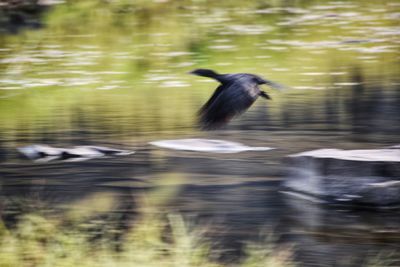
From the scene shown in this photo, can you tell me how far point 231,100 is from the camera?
16.4ft

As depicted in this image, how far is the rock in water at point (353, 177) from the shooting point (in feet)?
19.2

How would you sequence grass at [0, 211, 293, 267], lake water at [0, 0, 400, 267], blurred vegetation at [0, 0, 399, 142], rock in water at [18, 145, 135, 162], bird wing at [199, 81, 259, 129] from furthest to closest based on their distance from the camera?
blurred vegetation at [0, 0, 399, 142], rock in water at [18, 145, 135, 162], lake water at [0, 0, 400, 267], bird wing at [199, 81, 259, 129], grass at [0, 211, 293, 267]

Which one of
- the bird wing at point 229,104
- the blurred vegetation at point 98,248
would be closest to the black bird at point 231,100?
the bird wing at point 229,104

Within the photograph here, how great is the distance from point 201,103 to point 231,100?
443 centimetres

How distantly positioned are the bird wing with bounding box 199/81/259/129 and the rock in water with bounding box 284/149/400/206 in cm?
114

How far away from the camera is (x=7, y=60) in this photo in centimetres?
1265

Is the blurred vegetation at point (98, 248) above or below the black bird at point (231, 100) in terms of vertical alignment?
below

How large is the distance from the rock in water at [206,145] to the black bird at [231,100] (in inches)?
96.3

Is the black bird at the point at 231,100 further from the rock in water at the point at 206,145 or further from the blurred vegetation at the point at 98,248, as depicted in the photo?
the rock in water at the point at 206,145

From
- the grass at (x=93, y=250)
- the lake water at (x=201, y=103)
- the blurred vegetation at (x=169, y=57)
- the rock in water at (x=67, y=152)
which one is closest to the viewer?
the grass at (x=93, y=250)

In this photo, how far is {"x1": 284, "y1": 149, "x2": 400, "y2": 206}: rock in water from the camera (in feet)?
19.2

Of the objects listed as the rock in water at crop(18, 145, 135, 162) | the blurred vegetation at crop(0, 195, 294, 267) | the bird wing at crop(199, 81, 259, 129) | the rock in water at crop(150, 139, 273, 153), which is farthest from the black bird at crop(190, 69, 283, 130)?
the rock in water at crop(18, 145, 135, 162)

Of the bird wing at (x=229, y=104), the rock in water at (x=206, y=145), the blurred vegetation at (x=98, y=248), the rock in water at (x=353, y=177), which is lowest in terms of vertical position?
the rock in water at (x=206, y=145)

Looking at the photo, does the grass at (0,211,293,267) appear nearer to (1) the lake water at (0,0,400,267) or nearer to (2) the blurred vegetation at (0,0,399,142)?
(1) the lake water at (0,0,400,267)
